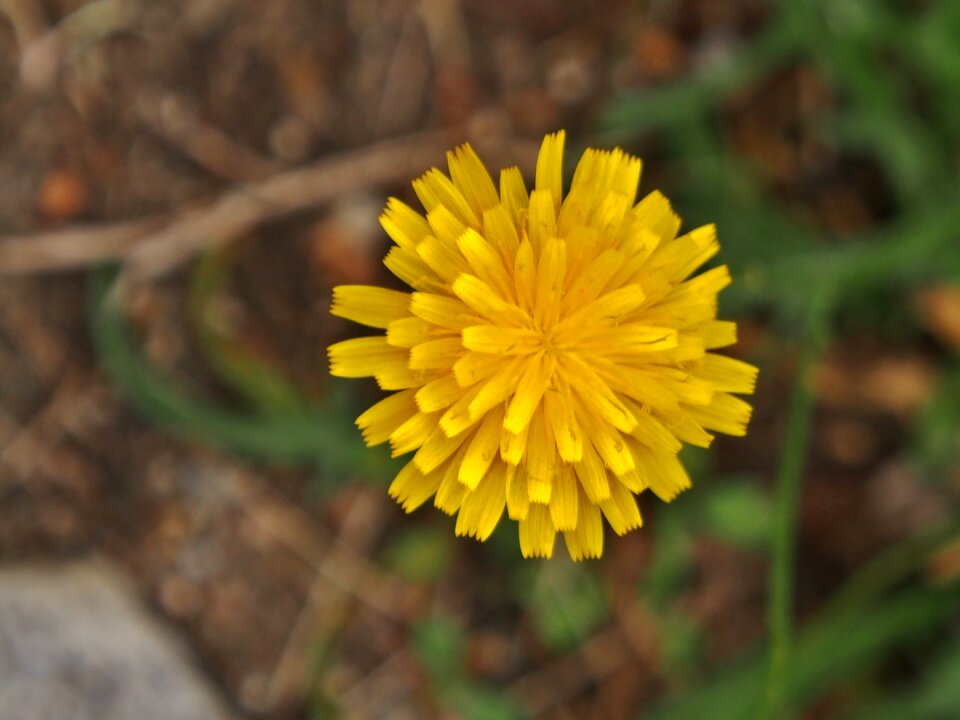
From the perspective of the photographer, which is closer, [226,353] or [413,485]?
[413,485]

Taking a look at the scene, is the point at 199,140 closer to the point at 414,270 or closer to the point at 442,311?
the point at 414,270

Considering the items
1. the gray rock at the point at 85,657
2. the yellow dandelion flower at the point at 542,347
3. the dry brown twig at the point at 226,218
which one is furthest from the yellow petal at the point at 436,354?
the gray rock at the point at 85,657

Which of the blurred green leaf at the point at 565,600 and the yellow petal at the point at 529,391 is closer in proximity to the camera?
the yellow petal at the point at 529,391

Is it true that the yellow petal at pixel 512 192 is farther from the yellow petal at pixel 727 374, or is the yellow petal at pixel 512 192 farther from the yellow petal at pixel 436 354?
the yellow petal at pixel 727 374

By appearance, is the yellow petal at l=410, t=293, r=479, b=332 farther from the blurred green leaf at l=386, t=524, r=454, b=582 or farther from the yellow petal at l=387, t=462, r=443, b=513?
the blurred green leaf at l=386, t=524, r=454, b=582

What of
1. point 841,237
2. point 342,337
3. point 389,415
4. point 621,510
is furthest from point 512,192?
point 841,237

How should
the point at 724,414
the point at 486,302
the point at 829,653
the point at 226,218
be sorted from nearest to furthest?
1. the point at 486,302
2. the point at 724,414
3. the point at 829,653
4. the point at 226,218

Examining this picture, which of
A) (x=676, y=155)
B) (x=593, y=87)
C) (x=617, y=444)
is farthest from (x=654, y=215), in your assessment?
(x=593, y=87)
